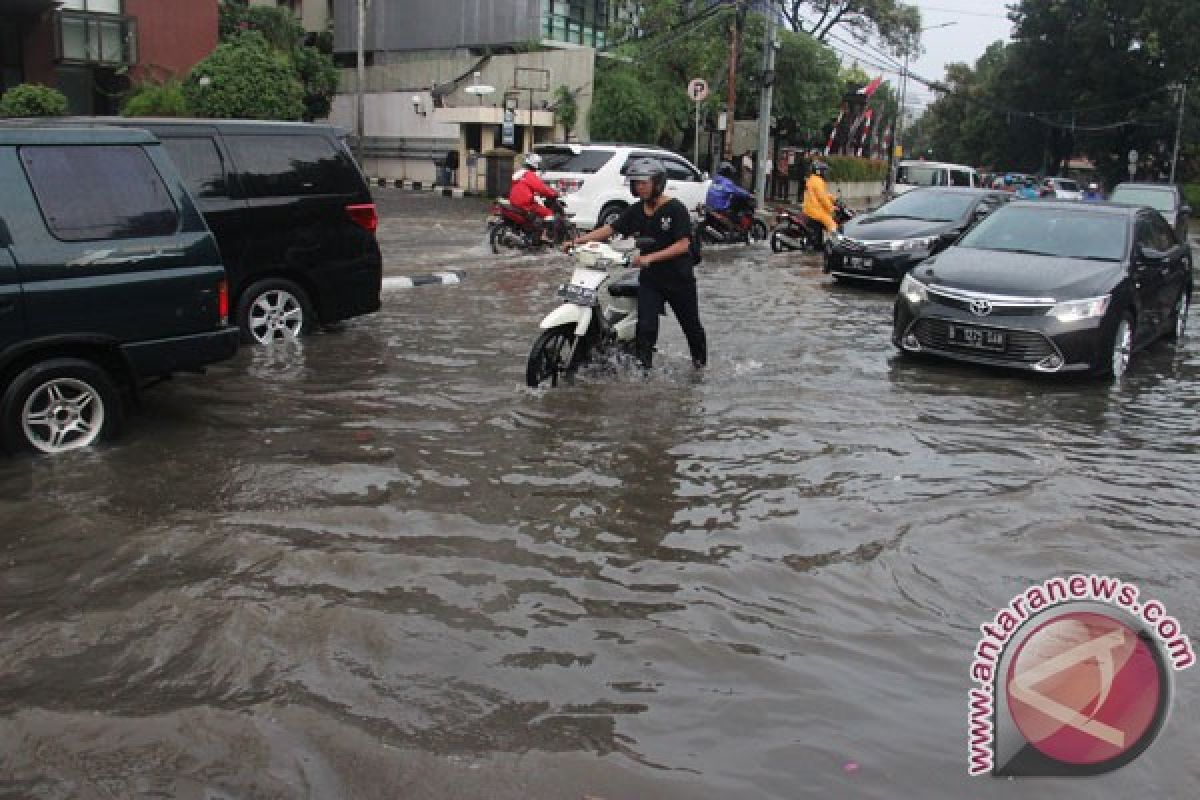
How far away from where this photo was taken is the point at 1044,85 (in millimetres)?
65312

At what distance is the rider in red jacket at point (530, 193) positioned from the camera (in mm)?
17250

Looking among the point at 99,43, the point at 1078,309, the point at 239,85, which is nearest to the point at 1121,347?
the point at 1078,309

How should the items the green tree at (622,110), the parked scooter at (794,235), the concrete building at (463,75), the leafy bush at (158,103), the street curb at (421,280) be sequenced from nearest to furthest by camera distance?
the street curb at (421,280), the parked scooter at (794,235), the leafy bush at (158,103), the green tree at (622,110), the concrete building at (463,75)

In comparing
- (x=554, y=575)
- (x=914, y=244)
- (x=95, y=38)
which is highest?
(x=95, y=38)

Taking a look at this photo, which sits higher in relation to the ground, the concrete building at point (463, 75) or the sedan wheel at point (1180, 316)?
the concrete building at point (463, 75)

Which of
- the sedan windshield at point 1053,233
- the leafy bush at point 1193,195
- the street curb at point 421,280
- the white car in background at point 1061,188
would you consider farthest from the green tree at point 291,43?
the leafy bush at point 1193,195

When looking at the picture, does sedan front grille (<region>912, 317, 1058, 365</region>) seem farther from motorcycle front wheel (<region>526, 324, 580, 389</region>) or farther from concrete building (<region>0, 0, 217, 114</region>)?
concrete building (<region>0, 0, 217, 114</region>)

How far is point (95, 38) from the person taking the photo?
2898 cm

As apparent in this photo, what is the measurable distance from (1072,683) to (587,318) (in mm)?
5521

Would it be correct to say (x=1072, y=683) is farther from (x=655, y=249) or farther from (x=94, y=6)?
(x=94, y=6)

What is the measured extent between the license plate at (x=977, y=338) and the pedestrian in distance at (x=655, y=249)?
7.77ft

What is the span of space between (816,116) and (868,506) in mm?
36255

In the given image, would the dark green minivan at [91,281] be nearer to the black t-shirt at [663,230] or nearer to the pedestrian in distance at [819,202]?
the black t-shirt at [663,230]

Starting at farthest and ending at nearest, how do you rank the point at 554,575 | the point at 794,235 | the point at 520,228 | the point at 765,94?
1. the point at 765,94
2. the point at 794,235
3. the point at 520,228
4. the point at 554,575
